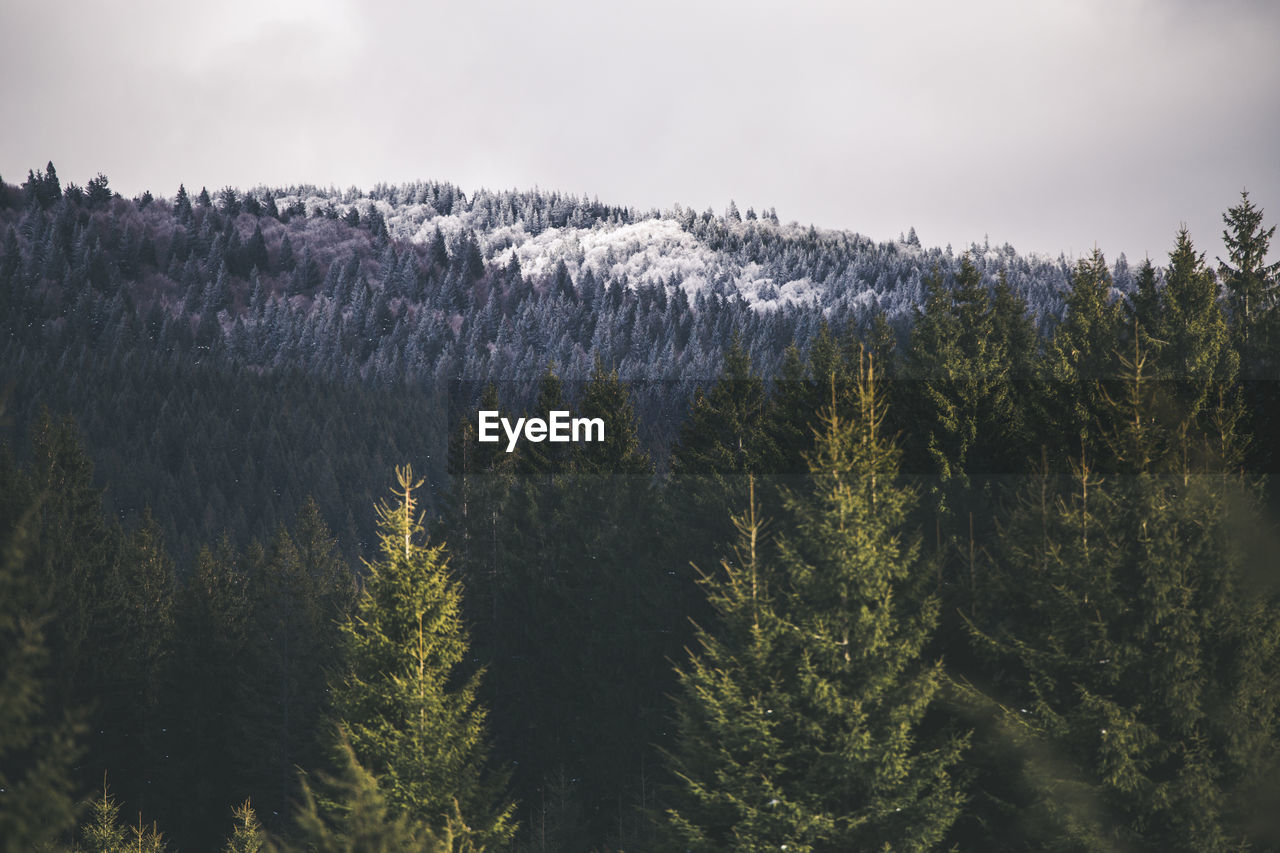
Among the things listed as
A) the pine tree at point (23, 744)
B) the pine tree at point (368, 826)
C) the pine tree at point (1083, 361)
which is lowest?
the pine tree at point (368, 826)

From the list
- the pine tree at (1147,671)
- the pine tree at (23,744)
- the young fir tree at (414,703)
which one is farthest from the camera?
the young fir tree at (414,703)

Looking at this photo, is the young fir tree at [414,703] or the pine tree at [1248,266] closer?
the young fir tree at [414,703]

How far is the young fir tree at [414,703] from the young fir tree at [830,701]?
4.81m

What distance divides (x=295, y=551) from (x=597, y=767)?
2214 cm

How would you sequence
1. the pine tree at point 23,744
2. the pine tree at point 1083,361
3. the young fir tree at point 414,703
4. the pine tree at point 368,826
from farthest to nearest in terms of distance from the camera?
the pine tree at point 1083,361
the young fir tree at point 414,703
the pine tree at point 368,826
the pine tree at point 23,744

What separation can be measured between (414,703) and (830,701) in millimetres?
8933

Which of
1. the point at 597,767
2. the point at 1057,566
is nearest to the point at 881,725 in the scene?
the point at 1057,566

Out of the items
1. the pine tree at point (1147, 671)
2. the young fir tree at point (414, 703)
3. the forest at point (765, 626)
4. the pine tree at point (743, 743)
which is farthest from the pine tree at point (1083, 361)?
the young fir tree at point (414, 703)

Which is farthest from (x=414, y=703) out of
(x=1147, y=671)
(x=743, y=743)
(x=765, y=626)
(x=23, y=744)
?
(x=1147, y=671)

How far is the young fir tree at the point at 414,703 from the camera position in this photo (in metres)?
23.6

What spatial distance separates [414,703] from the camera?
2375 centimetres

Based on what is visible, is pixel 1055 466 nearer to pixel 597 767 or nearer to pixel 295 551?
pixel 597 767

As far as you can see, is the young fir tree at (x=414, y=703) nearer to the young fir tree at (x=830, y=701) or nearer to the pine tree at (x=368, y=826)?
the pine tree at (x=368, y=826)

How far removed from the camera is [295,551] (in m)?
58.1
